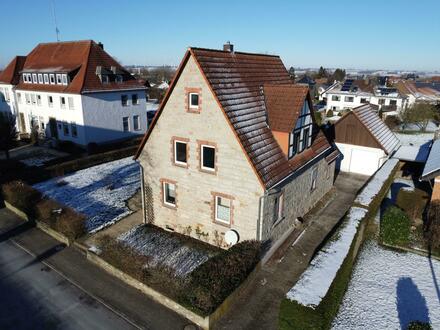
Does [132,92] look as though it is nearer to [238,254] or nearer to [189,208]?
[189,208]

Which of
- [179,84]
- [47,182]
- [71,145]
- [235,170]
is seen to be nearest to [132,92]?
[71,145]

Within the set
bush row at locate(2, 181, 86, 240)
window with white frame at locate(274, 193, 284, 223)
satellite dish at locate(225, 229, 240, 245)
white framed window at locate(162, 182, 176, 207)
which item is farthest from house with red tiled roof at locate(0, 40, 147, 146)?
window with white frame at locate(274, 193, 284, 223)

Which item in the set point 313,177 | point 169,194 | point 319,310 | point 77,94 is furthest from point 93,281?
point 77,94

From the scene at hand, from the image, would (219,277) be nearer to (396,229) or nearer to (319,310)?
(319,310)

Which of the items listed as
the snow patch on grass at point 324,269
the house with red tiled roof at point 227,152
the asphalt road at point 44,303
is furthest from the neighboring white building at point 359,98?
the asphalt road at point 44,303

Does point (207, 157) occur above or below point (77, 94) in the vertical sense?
below
